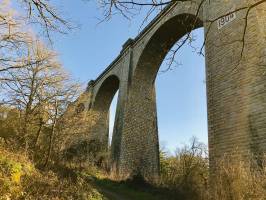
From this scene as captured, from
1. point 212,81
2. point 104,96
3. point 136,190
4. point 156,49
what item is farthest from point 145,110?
point 104,96

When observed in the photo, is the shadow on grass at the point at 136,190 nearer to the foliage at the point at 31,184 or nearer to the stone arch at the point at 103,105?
the foliage at the point at 31,184

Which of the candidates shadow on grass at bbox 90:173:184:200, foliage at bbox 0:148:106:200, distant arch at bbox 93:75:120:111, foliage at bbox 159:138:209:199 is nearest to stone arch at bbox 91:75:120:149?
distant arch at bbox 93:75:120:111

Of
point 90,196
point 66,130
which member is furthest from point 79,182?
point 66,130

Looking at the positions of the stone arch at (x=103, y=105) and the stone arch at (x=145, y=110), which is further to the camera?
the stone arch at (x=103, y=105)

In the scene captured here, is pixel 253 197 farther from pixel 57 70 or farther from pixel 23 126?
pixel 57 70

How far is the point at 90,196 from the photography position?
309 inches

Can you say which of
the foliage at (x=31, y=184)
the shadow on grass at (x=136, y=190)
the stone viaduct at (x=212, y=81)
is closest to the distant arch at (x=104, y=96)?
the stone viaduct at (x=212, y=81)

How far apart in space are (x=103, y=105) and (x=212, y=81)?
16.7 m

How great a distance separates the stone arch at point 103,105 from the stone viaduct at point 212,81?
8.85 feet

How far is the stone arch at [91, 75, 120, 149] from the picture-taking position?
80.6 ft

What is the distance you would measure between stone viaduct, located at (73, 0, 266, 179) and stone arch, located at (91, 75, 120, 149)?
270 centimetres

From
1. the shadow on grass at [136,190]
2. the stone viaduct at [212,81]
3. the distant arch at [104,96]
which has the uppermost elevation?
the distant arch at [104,96]

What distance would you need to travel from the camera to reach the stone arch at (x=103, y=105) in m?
24.6

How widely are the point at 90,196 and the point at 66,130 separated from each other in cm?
839
